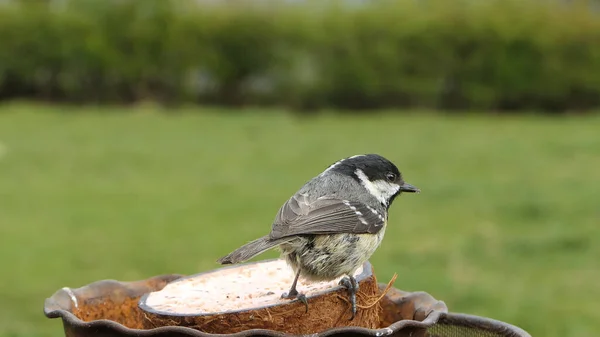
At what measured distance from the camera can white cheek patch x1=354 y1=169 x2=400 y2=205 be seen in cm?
359

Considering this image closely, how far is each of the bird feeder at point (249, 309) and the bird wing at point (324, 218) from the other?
0.20 metres

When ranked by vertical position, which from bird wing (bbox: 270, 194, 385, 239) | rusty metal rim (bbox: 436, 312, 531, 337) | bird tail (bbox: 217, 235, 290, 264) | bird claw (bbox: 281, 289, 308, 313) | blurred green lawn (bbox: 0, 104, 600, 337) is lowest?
blurred green lawn (bbox: 0, 104, 600, 337)

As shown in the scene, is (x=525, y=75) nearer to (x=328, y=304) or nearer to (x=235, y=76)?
(x=235, y=76)

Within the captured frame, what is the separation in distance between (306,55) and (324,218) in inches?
661

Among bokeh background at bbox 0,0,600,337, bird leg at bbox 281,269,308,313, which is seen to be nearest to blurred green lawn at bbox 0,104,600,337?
bokeh background at bbox 0,0,600,337

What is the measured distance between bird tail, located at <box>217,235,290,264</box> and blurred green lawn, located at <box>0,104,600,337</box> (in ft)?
10.3

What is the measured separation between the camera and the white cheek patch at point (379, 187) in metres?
3.59

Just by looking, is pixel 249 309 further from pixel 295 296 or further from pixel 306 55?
pixel 306 55

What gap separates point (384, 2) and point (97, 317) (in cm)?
1793

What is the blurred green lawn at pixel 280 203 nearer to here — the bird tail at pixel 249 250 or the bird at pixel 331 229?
the bird at pixel 331 229

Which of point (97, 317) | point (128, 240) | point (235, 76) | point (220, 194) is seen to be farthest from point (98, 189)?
point (235, 76)

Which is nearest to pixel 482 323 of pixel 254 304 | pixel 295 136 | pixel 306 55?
pixel 254 304

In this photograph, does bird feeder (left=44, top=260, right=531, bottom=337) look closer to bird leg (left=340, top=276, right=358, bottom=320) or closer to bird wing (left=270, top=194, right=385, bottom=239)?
bird leg (left=340, top=276, right=358, bottom=320)

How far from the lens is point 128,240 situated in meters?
8.74
